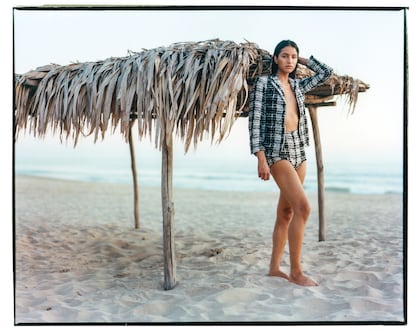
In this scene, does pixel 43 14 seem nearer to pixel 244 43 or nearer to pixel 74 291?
pixel 244 43

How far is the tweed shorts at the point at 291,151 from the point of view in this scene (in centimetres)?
373

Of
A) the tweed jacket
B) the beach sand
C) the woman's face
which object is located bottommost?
the beach sand

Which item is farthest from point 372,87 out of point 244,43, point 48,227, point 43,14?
point 48,227

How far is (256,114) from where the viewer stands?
3.69m

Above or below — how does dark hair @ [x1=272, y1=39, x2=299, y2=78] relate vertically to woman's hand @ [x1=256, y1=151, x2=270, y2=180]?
above

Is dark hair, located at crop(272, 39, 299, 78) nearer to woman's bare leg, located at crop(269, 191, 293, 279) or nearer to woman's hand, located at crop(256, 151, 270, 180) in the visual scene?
woman's hand, located at crop(256, 151, 270, 180)

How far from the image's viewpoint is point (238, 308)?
11.8ft

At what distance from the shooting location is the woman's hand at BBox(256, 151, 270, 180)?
142 inches

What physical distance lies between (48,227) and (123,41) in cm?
304

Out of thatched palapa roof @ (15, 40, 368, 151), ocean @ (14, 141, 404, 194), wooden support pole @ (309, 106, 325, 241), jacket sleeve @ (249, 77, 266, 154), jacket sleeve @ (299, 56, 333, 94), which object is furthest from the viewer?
ocean @ (14, 141, 404, 194)

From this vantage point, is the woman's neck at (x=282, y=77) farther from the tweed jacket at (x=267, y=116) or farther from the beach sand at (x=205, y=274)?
the beach sand at (x=205, y=274)

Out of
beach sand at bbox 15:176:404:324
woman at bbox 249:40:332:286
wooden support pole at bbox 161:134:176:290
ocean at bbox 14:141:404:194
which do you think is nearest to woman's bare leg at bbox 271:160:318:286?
woman at bbox 249:40:332:286

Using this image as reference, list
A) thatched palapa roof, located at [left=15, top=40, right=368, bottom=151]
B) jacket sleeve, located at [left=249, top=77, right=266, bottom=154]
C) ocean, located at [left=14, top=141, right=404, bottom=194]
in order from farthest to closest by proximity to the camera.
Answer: ocean, located at [left=14, top=141, right=404, bottom=194], jacket sleeve, located at [left=249, top=77, right=266, bottom=154], thatched palapa roof, located at [left=15, top=40, right=368, bottom=151]

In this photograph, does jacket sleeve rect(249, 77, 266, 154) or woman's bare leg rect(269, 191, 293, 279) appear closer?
jacket sleeve rect(249, 77, 266, 154)
